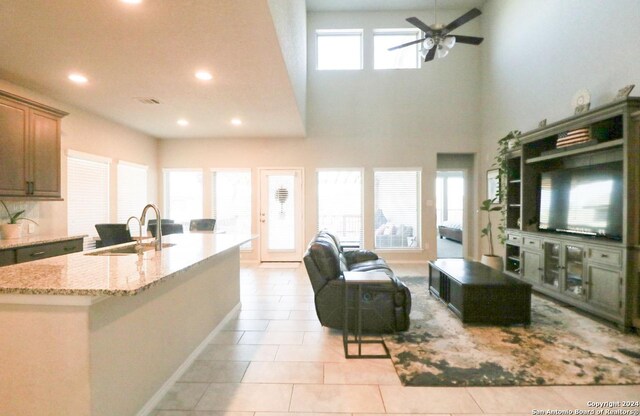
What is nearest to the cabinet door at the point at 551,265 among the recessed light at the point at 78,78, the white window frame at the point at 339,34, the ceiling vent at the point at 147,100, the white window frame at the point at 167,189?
the white window frame at the point at 339,34

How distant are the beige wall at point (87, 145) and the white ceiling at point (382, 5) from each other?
176 inches

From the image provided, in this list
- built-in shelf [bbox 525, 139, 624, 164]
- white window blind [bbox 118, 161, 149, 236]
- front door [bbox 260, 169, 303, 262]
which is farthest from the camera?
front door [bbox 260, 169, 303, 262]

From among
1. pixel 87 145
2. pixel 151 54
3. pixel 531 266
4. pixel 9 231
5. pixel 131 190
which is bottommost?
pixel 531 266

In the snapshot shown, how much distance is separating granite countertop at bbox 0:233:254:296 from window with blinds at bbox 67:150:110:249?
3078mm

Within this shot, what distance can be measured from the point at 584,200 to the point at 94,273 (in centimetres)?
469

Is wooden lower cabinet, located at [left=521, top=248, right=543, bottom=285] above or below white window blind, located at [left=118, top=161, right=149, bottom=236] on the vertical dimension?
below

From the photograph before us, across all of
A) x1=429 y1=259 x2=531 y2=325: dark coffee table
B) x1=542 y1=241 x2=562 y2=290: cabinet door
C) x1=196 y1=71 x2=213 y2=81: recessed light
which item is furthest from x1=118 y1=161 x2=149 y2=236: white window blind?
x1=542 y1=241 x2=562 y2=290: cabinet door

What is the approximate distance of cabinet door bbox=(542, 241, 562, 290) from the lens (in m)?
3.81

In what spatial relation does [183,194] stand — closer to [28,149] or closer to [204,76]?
[28,149]

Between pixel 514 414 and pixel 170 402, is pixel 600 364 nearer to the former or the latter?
pixel 514 414

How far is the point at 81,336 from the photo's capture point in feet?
4.71

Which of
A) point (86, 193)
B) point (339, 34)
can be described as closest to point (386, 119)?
point (339, 34)

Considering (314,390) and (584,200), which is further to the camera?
(584,200)

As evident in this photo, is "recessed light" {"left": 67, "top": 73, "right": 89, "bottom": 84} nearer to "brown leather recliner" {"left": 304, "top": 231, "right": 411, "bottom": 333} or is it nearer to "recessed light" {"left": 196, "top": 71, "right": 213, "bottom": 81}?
"recessed light" {"left": 196, "top": 71, "right": 213, "bottom": 81}
